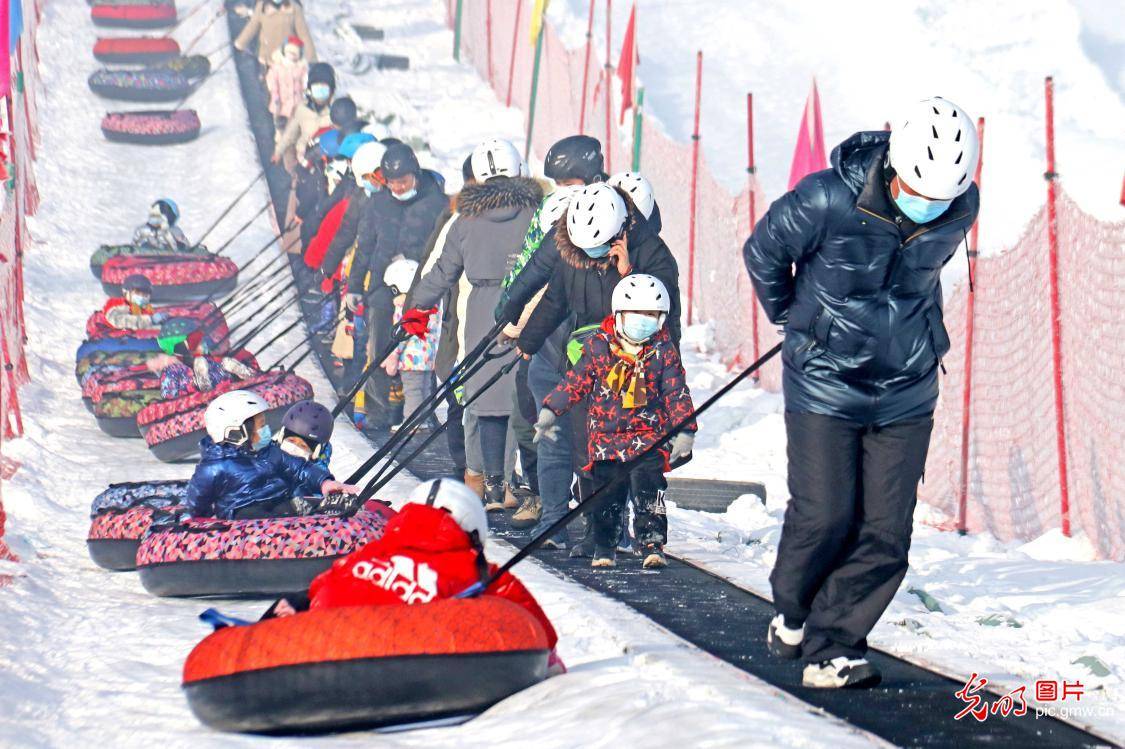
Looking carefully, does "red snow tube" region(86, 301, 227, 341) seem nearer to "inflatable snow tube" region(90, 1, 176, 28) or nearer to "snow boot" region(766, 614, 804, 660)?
"snow boot" region(766, 614, 804, 660)

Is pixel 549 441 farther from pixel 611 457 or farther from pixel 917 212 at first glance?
pixel 917 212

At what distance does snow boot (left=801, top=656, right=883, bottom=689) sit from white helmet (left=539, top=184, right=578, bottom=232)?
4.05 m

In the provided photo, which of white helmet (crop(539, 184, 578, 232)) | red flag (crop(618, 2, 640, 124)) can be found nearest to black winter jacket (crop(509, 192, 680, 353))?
white helmet (crop(539, 184, 578, 232))

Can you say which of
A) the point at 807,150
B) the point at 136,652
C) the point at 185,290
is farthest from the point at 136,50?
the point at 136,652

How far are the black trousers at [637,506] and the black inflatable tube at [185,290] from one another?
37.3 ft

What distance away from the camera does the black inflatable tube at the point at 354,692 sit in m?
6.11

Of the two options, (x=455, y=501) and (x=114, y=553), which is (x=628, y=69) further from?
(x=455, y=501)

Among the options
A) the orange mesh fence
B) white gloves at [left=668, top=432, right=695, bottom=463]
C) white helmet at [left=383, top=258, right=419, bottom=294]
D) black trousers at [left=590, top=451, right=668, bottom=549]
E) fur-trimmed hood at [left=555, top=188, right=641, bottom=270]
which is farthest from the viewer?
white helmet at [left=383, top=258, right=419, bottom=294]

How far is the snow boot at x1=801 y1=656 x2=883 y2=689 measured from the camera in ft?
20.7

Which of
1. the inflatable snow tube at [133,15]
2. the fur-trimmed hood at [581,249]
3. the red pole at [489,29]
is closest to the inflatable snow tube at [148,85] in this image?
the inflatable snow tube at [133,15]

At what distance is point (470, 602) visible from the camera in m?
6.35

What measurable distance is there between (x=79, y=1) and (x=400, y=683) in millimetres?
32332

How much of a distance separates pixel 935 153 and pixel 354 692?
8.63 feet

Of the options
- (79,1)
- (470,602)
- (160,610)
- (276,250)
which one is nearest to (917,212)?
(470,602)
